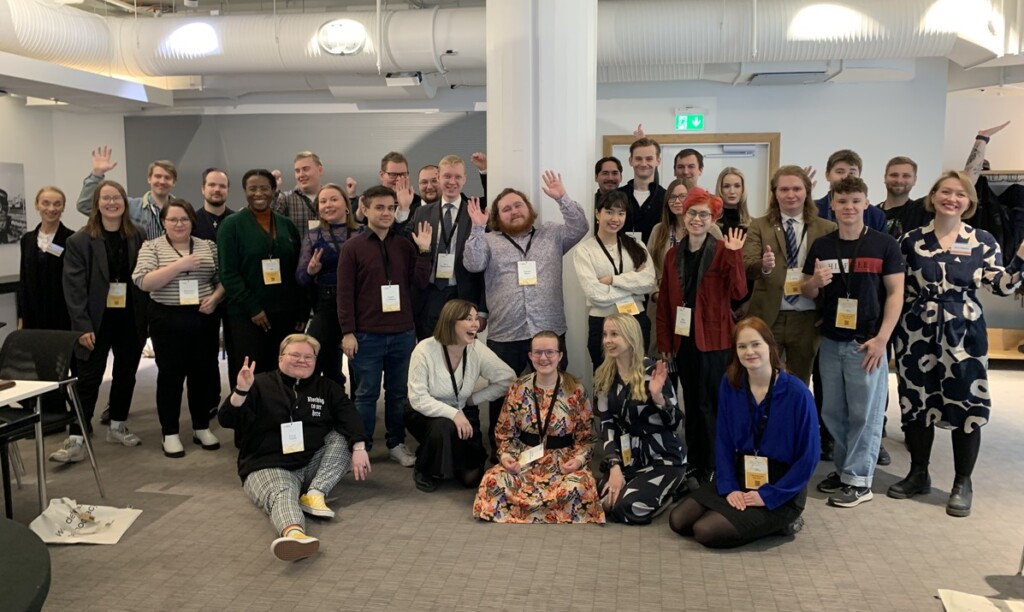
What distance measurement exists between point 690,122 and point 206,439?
5.26 meters

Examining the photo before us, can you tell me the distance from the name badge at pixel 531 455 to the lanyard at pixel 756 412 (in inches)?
37.7

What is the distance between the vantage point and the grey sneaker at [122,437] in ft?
14.8

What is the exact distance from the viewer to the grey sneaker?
450 cm

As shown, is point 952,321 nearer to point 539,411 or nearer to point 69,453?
point 539,411

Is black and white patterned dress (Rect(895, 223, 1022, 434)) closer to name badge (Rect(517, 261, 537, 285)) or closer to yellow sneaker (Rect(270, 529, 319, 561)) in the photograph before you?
name badge (Rect(517, 261, 537, 285))

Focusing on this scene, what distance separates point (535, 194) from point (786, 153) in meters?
3.90

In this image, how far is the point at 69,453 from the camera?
415 centimetres

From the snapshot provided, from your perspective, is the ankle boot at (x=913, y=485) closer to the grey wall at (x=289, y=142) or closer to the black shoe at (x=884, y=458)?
the black shoe at (x=884, y=458)

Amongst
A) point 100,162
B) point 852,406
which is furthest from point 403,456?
point 100,162

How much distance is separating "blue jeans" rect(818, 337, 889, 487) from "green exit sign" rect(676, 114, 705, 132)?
4.10m

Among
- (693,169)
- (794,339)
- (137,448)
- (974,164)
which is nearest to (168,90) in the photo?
(137,448)

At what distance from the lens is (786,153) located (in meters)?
7.34

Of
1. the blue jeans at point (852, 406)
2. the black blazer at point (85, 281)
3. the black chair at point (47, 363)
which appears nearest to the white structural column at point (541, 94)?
the blue jeans at point (852, 406)

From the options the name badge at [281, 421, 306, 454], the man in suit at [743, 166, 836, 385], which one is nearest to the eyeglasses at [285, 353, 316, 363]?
the name badge at [281, 421, 306, 454]
